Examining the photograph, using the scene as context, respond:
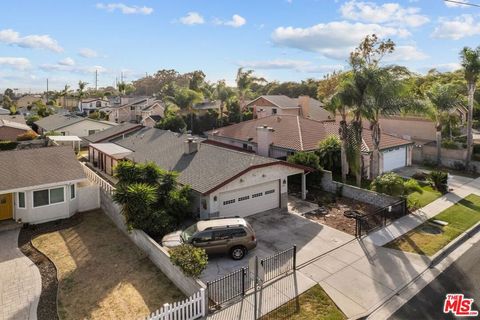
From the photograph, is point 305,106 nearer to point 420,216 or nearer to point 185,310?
point 420,216

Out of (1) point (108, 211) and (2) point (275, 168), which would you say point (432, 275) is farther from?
(1) point (108, 211)

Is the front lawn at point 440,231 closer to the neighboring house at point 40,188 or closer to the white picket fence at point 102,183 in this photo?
the white picket fence at point 102,183

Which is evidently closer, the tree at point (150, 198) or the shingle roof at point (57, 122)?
the tree at point (150, 198)

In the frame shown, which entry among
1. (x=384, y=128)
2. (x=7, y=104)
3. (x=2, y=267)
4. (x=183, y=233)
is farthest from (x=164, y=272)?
(x=7, y=104)

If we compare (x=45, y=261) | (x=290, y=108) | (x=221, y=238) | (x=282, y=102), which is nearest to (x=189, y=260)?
(x=221, y=238)

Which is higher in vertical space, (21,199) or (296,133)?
(296,133)

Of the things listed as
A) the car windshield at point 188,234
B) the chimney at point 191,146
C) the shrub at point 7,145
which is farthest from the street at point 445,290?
the shrub at point 7,145
